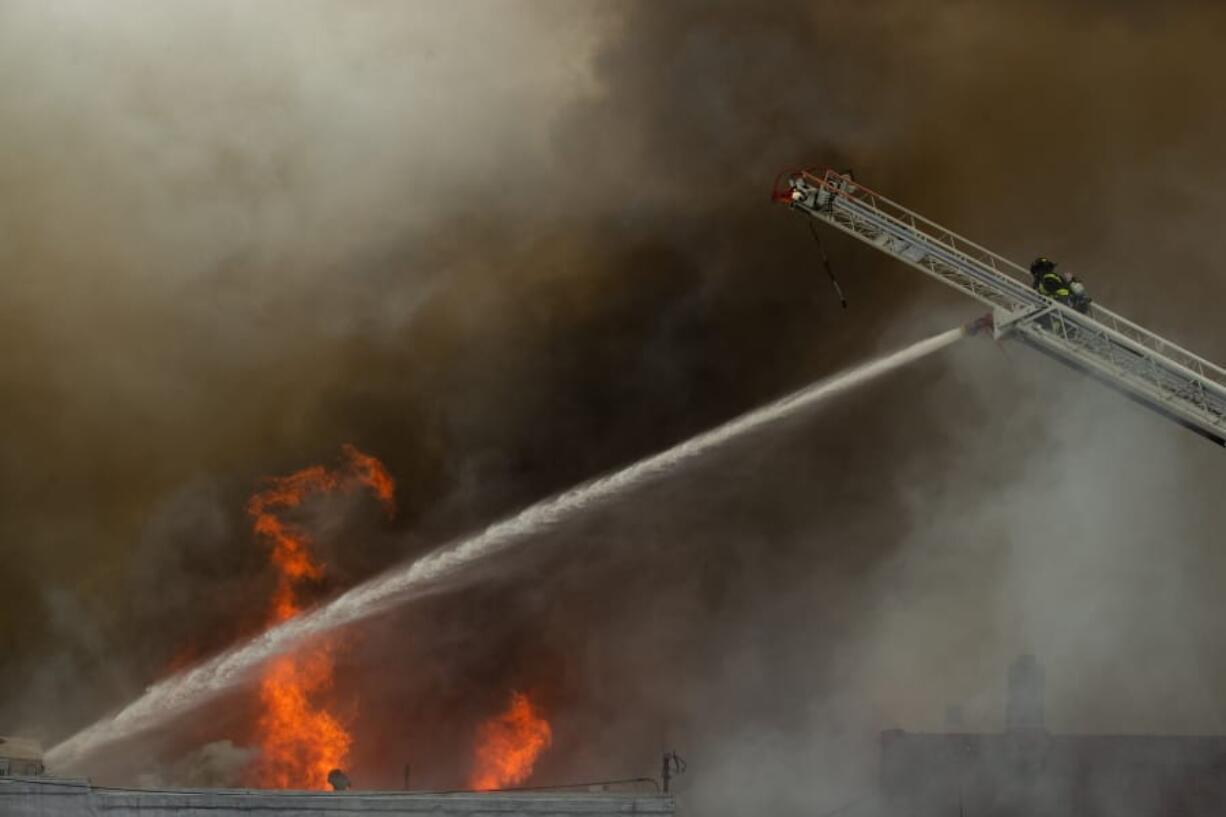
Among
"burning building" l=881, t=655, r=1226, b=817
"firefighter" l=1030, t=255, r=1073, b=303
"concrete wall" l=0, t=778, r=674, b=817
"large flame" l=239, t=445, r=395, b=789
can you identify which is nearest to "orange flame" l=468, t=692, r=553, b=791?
"large flame" l=239, t=445, r=395, b=789

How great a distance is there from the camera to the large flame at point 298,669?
37.2 metres

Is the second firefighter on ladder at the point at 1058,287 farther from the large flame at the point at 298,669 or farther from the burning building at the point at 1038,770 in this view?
the large flame at the point at 298,669

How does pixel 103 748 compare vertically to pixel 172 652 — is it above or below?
below

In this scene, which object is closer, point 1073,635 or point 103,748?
point 103,748

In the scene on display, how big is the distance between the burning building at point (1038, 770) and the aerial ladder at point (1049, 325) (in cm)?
1187

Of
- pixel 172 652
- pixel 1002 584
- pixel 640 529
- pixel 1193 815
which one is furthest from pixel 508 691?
pixel 1193 815

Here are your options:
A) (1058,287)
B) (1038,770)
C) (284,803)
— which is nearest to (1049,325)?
(1058,287)

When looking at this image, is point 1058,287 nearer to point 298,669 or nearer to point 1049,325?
point 1049,325

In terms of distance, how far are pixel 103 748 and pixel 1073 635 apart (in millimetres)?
26157

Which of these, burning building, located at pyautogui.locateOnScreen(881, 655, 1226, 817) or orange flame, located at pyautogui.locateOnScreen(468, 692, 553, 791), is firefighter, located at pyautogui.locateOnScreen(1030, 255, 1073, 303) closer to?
burning building, located at pyautogui.locateOnScreen(881, 655, 1226, 817)

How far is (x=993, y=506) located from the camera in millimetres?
41906

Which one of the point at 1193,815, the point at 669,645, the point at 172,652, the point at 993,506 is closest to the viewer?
the point at 1193,815

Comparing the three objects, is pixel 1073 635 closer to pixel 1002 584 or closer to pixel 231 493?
pixel 1002 584

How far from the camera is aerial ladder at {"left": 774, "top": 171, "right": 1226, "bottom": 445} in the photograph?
86.9 feet
